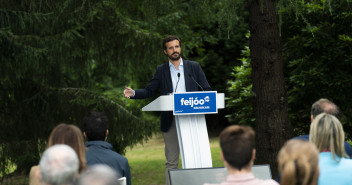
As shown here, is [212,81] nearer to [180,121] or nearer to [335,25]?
[335,25]

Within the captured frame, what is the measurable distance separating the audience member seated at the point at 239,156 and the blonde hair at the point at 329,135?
619mm

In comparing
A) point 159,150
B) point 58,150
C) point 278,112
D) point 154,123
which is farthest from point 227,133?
point 159,150

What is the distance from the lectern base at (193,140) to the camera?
4840 millimetres

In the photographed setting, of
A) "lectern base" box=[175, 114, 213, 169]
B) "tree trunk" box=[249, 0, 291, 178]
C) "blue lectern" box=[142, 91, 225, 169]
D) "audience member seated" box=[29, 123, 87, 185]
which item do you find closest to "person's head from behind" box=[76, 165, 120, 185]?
"audience member seated" box=[29, 123, 87, 185]

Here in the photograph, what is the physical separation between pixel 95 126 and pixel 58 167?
1132 millimetres

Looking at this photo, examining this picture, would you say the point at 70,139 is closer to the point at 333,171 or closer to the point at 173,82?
the point at 333,171

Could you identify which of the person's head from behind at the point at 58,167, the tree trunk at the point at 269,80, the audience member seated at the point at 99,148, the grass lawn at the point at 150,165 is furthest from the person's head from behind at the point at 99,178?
the grass lawn at the point at 150,165

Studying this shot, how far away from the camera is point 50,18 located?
878 centimetres

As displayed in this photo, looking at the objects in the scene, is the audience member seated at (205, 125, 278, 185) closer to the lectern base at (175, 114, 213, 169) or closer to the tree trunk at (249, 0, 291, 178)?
the lectern base at (175, 114, 213, 169)

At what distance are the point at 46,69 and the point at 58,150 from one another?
7.19m

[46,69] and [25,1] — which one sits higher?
[25,1]

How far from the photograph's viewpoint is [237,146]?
271 cm

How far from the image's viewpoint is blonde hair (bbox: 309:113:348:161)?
316 cm

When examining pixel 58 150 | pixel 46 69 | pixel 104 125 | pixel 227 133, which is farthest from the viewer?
pixel 46 69
